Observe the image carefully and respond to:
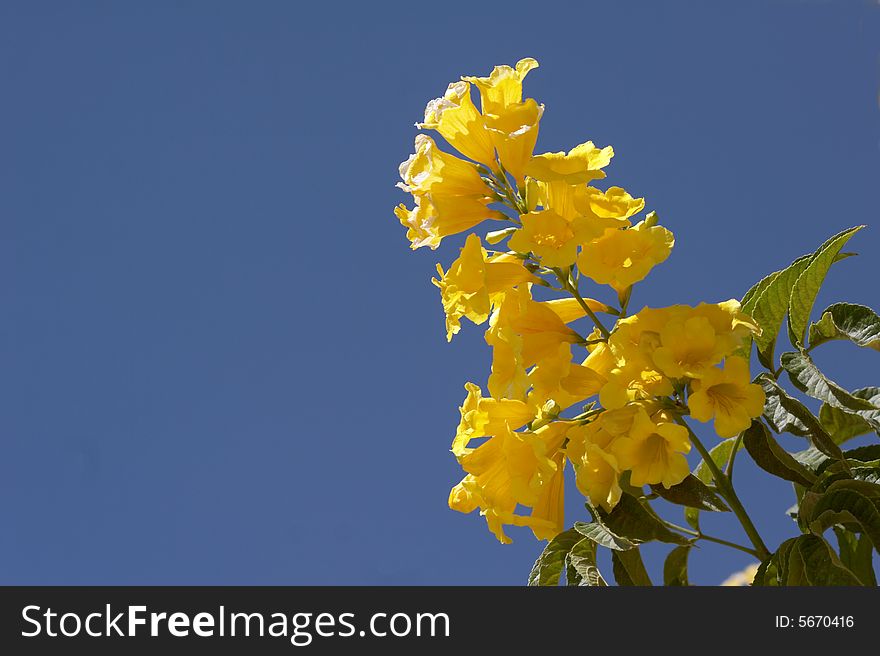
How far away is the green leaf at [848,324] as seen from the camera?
1.27 m

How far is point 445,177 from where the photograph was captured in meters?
1.34

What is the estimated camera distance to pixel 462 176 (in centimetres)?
134

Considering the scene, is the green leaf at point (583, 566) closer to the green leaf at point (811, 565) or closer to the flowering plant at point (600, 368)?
the flowering plant at point (600, 368)

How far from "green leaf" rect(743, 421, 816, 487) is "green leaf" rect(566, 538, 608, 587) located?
27cm

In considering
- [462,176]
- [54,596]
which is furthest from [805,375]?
[54,596]

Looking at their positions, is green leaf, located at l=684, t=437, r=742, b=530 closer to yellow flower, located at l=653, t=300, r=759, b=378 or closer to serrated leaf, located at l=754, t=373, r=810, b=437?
serrated leaf, located at l=754, t=373, r=810, b=437

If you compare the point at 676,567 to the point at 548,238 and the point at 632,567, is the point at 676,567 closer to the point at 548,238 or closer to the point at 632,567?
the point at 632,567

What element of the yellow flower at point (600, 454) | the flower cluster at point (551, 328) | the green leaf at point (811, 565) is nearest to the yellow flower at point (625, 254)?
the flower cluster at point (551, 328)

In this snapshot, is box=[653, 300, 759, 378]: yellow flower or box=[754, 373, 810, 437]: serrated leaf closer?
box=[653, 300, 759, 378]: yellow flower

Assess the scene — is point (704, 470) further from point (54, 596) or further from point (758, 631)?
point (54, 596)

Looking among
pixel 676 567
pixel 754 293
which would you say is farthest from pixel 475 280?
pixel 676 567

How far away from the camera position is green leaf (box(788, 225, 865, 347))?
1.29 m

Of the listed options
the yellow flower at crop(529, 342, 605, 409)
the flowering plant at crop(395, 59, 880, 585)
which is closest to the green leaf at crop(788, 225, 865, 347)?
the flowering plant at crop(395, 59, 880, 585)

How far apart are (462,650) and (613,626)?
0.62 ft
